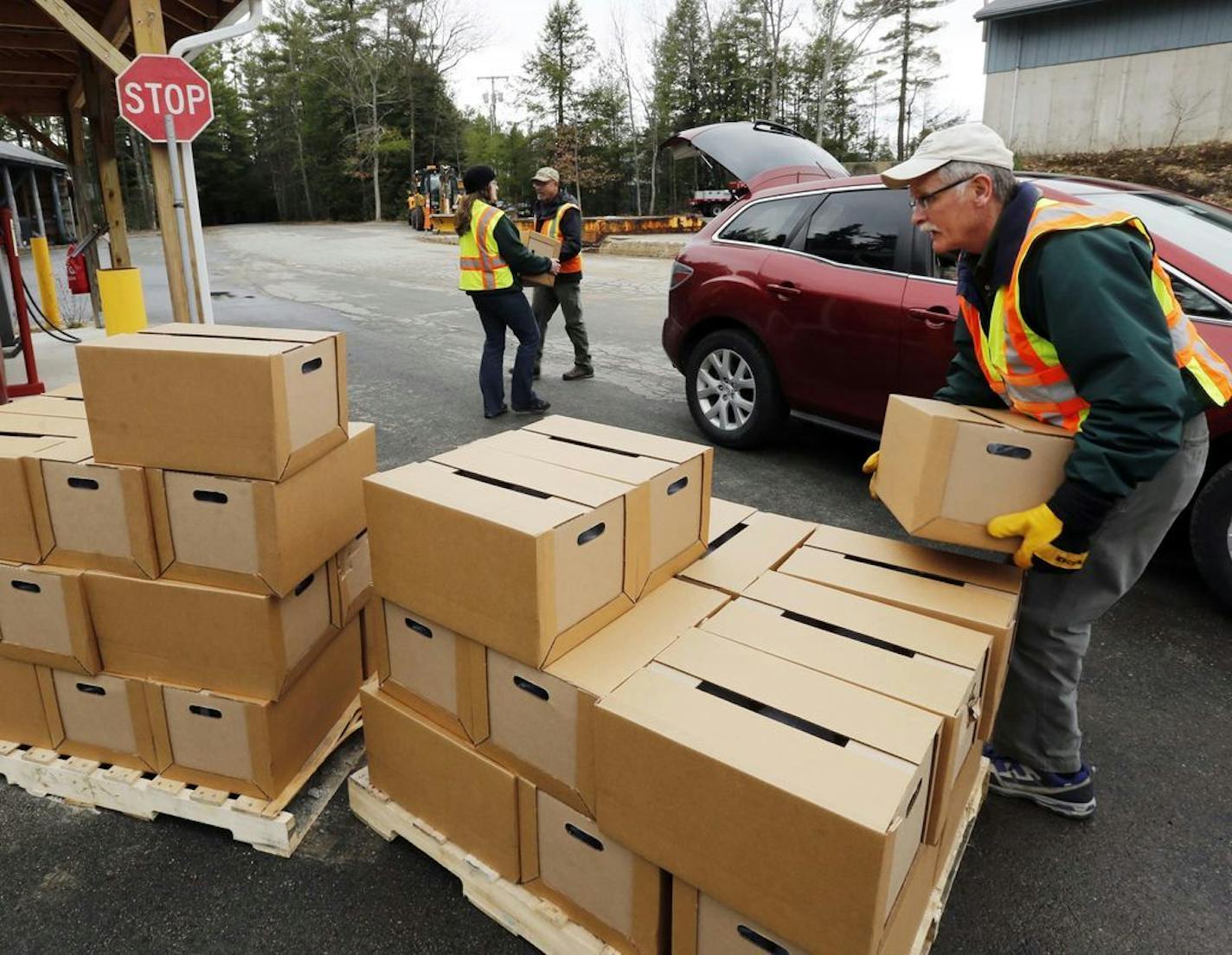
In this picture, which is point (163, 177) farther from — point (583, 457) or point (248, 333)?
point (583, 457)

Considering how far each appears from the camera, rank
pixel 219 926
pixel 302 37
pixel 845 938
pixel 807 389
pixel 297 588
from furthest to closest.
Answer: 1. pixel 302 37
2. pixel 807 389
3. pixel 297 588
4. pixel 219 926
5. pixel 845 938

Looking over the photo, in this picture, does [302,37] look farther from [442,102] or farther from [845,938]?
[845,938]

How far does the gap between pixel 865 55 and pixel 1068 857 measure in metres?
43.6

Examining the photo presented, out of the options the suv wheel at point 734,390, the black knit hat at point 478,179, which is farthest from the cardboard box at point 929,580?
the black knit hat at point 478,179

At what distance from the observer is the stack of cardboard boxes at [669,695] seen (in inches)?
58.9

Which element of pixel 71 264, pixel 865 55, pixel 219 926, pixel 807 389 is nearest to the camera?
pixel 219 926

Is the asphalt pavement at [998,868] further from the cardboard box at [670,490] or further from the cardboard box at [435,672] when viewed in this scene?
the cardboard box at [670,490]

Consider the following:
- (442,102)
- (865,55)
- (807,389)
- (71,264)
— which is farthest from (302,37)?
(807,389)

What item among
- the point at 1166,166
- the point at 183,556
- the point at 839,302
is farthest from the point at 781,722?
the point at 1166,166

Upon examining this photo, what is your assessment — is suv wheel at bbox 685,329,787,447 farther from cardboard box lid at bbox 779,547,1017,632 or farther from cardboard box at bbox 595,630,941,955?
cardboard box at bbox 595,630,941,955

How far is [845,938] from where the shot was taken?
143 centimetres

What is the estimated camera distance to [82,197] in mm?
11891

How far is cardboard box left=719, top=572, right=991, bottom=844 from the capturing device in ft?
5.64

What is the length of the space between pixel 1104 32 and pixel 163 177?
2593 centimetres
